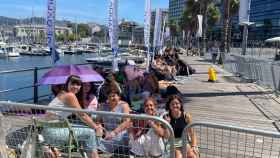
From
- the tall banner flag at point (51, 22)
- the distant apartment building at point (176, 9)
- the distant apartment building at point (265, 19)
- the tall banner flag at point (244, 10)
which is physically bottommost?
the tall banner flag at point (51, 22)

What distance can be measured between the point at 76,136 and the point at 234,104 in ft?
28.1

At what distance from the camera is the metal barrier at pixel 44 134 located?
4.95 metres

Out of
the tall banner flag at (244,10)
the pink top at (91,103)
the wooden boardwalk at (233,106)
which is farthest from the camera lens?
the tall banner flag at (244,10)

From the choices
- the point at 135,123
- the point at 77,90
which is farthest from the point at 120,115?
the point at 77,90

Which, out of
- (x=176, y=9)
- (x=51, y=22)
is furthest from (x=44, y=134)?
(x=176, y=9)

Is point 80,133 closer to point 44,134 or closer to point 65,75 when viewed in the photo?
point 44,134

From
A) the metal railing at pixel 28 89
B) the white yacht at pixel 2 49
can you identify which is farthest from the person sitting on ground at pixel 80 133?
the white yacht at pixel 2 49

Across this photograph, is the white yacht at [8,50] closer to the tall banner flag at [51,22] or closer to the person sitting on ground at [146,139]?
the tall banner flag at [51,22]

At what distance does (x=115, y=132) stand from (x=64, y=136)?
0.58m

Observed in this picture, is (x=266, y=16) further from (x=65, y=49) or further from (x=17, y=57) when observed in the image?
(x=17, y=57)

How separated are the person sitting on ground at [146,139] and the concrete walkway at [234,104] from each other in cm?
474

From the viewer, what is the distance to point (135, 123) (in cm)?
500

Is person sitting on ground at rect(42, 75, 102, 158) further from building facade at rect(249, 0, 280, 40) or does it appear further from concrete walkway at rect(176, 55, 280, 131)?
building facade at rect(249, 0, 280, 40)

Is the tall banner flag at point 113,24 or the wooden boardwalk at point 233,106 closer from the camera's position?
the wooden boardwalk at point 233,106
